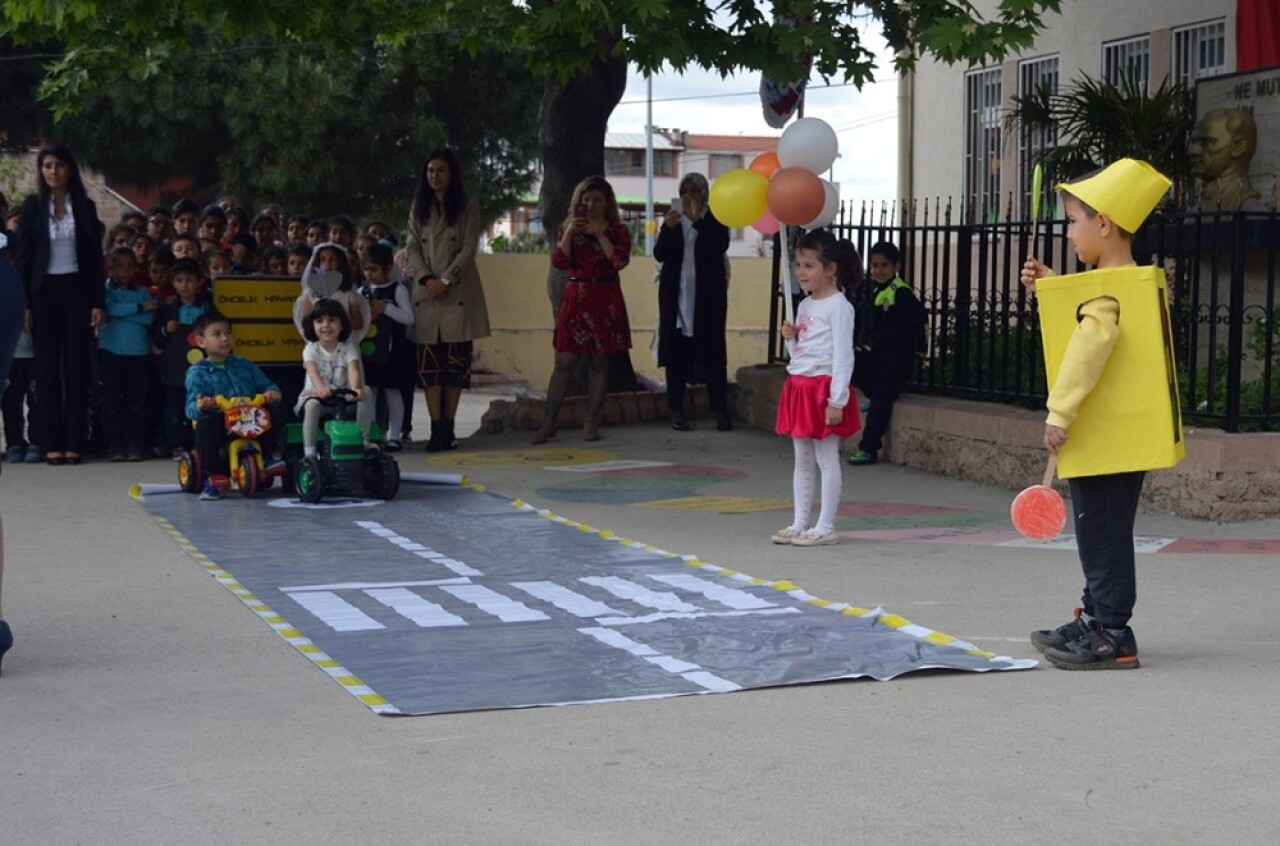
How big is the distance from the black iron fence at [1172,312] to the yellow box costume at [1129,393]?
3.04m

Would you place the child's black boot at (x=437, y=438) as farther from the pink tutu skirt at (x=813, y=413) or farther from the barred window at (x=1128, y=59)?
the barred window at (x=1128, y=59)

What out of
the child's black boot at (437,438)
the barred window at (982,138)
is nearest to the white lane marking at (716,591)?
the child's black boot at (437,438)

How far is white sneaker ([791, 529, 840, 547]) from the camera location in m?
9.47

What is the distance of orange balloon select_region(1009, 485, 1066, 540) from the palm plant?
252 inches

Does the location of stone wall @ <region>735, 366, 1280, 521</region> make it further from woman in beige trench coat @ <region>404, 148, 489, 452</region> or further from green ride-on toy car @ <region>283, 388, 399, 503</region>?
green ride-on toy car @ <region>283, 388, 399, 503</region>

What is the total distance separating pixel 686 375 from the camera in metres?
15.3

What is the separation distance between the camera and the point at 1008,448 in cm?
1144

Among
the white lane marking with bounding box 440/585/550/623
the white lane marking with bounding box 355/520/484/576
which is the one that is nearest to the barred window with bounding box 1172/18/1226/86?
the white lane marking with bounding box 355/520/484/576

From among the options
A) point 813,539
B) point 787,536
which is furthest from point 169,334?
point 813,539

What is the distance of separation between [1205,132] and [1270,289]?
7.59 feet

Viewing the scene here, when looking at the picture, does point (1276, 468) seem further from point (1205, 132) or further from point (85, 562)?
point (85, 562)

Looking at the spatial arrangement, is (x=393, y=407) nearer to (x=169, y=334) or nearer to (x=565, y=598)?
(x=169, y=334)

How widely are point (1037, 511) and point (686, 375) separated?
347 inches

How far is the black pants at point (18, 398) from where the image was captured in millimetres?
Answer: 13109
